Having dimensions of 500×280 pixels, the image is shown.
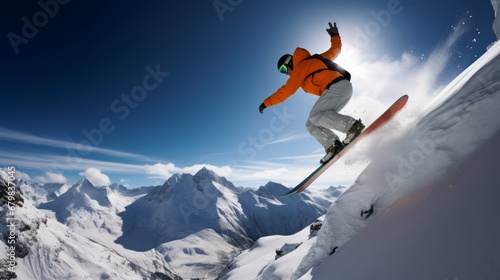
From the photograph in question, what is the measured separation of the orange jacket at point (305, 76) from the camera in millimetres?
6637

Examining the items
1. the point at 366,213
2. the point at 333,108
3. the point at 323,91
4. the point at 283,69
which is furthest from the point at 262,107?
the point at 366,213

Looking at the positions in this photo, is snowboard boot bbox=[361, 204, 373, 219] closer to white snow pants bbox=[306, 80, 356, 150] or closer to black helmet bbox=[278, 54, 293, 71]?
white snow pants bbox=[306, 80, 356, 150]

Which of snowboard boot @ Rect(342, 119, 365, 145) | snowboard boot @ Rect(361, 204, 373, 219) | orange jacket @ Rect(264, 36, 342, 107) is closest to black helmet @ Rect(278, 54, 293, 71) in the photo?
orange jacket @ Rect(264, 36, 342, 107)

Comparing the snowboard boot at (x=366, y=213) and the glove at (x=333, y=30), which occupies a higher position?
the glove at (x=333, y=30)

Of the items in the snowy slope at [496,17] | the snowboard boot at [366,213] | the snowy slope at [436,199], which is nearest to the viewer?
the snowy slope at [436,199]

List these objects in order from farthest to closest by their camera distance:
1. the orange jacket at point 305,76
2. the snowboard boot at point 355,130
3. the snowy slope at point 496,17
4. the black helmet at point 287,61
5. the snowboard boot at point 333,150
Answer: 1. the black helmet at point 287,61
2. the snowboard boot at point 333,150
3. the orange jacket at point 305,76
4. the snowboard boot at point 355,130
5. the snowy slope at point 496,17

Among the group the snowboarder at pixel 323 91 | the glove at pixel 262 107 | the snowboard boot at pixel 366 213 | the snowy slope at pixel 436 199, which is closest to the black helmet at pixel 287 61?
the snowboarder at pixel 323 91

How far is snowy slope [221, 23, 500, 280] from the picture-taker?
2117mm

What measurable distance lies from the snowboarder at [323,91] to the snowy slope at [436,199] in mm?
1147

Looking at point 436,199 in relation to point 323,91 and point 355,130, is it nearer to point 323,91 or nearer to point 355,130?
point 355,130

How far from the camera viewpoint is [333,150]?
713 centimetres

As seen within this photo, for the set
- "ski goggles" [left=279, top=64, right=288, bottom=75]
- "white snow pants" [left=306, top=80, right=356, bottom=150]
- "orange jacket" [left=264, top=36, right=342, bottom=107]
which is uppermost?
"ski goggles" [left=279, top=64, right=288, bottom=75]

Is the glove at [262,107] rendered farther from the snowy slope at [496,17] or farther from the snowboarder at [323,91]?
the snowy slope at [496,17]

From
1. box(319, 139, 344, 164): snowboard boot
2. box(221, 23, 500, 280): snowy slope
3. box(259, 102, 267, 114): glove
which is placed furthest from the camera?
box(259, 102, 267, 114): glove
